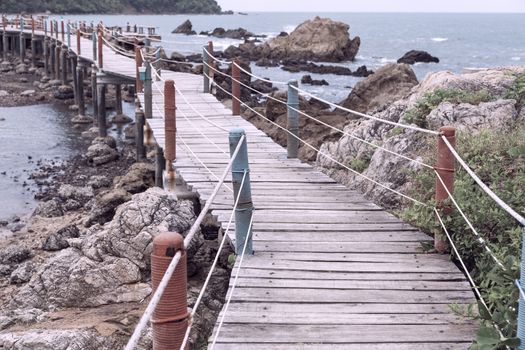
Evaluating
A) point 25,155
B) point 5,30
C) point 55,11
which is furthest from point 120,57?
point 55,11

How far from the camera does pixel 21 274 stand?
952 cm

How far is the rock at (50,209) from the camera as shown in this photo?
45.4 feet

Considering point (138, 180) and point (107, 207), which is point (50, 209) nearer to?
point (138, 180)

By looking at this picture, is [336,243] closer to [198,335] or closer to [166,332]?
[198,335]

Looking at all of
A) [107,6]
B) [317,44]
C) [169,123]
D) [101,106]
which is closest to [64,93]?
[101,106]

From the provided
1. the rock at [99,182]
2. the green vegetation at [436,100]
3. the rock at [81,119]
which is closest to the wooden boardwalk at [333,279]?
the green vegetation at [436,100]

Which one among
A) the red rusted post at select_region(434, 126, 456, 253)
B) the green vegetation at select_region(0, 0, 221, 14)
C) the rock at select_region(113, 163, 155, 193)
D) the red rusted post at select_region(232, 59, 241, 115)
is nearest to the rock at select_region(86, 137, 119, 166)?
the rock at select_region(113, 163, 155, 193)

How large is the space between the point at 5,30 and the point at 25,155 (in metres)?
22.2

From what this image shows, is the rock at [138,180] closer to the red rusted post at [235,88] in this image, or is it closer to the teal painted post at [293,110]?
the red rusted post at [235,88]

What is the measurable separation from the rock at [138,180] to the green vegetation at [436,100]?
5.62 m

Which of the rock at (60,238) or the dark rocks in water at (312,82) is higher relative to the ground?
the dark rocks in water at (312,82)

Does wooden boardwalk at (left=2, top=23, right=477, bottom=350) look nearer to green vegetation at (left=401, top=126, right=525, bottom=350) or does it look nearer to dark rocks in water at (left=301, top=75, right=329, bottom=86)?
green vegetation at (left=401, top=126, right=525, bottom=350)

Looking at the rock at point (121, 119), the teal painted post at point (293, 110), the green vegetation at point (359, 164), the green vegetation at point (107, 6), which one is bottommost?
the rock at point (121, 119)

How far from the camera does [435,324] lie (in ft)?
14.0
